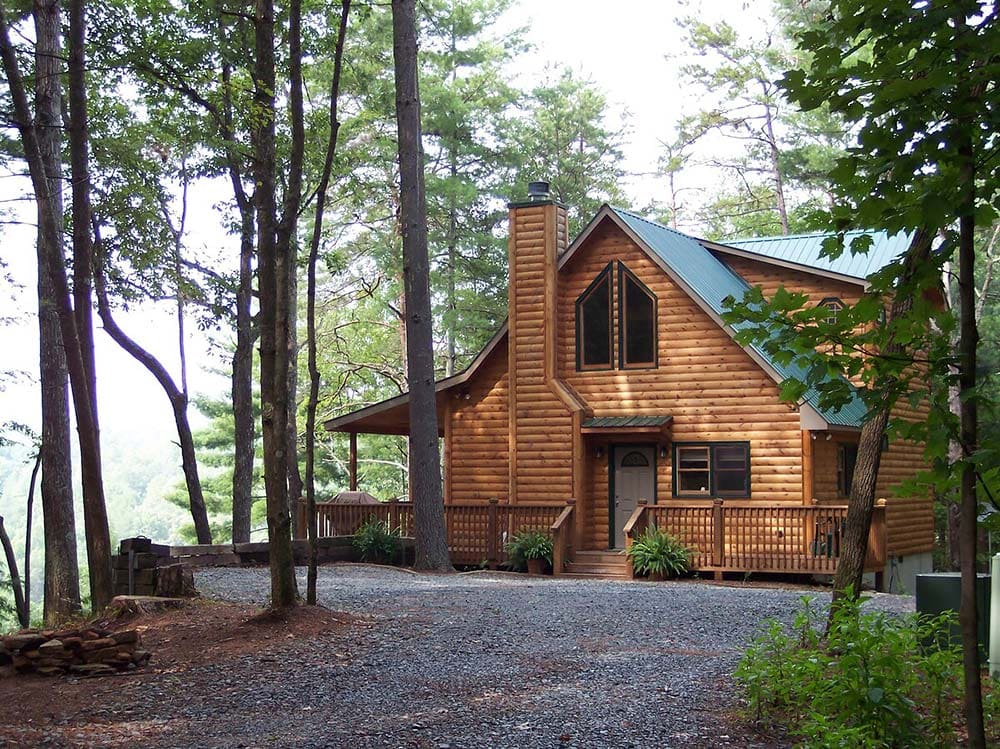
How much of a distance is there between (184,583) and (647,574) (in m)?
8.85

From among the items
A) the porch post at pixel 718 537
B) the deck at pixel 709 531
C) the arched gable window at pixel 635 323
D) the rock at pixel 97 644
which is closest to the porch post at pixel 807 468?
the deck at pixel 709 531

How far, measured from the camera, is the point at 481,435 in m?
22.6

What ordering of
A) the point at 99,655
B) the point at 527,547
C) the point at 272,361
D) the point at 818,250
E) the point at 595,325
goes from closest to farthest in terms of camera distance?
the point at 99,655 → the point at 272,361 → the point at 527,547 → the point at 818,250 → the point at 595,325

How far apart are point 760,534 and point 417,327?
697 cm

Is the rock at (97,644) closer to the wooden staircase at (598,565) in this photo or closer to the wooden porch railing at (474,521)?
the wooden staircase at (598,565)

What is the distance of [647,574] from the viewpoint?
1912cm

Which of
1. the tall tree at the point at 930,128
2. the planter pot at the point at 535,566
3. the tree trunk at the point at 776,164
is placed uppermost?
the tree trunk at the point at 776,164

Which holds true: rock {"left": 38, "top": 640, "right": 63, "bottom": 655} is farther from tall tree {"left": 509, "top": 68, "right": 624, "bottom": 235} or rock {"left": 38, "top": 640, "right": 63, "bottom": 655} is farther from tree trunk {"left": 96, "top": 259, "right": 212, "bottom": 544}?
tall tree {"left": 509, "top": 68, "right": 624, "bottom": 235}

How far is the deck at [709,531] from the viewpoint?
18359 mm

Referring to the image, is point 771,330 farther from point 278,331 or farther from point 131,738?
point 278,331

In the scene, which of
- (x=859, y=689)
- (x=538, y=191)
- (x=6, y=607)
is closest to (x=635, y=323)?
(x=538, y=191)

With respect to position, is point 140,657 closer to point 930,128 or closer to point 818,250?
point 930,128

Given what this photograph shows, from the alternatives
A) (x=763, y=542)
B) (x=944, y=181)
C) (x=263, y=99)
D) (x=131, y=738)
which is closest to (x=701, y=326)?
(x=763, y=542)

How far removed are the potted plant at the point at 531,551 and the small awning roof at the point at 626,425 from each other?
7.12 ft
